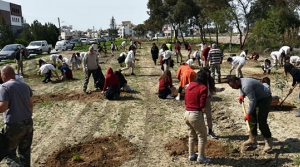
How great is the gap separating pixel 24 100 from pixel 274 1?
32.0 m

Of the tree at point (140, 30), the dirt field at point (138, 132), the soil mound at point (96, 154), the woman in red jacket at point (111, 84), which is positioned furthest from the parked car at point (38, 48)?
the tree at point (140, 30)

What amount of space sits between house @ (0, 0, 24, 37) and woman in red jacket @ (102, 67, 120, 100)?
6332cm

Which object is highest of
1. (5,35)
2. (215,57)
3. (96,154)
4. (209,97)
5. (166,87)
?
(5,35)

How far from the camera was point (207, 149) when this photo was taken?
609 centimetres

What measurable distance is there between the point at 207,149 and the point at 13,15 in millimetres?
78461

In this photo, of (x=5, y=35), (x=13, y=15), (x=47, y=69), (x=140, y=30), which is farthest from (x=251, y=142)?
(x=140, y=30)

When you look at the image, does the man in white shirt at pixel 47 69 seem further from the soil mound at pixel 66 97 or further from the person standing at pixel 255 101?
the person standing at pixel 255 101

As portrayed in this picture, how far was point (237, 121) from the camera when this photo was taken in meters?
7.79

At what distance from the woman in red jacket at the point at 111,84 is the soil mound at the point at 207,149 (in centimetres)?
429

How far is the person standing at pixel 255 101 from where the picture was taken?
5.32 metres

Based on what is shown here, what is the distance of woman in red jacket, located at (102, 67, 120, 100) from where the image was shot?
33.9 ft

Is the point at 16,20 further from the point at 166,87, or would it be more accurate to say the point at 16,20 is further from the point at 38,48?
the point at 166,87

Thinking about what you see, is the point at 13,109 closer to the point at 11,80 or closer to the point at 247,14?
the point at 11,80

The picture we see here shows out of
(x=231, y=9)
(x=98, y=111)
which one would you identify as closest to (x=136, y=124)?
(x=98, y=111)
